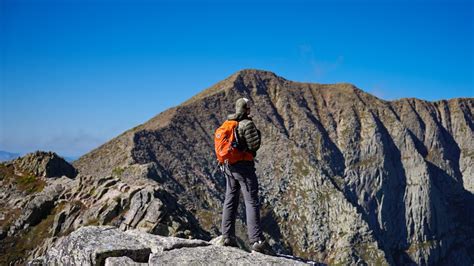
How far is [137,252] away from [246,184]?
3.99 meters

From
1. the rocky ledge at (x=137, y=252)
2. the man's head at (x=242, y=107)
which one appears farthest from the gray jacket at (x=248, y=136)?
the rocky ledge at (x=137, y=252)

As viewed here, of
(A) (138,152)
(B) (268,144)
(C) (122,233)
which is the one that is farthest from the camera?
(B) (268,144)

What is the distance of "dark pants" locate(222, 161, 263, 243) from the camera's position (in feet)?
48.5

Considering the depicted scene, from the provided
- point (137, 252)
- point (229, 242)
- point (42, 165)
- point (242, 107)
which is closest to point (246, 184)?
point (229, 242)

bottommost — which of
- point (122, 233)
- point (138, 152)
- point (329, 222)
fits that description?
point (329, 222)

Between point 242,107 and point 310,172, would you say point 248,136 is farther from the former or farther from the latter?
point 310,172

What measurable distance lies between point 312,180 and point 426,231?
61.1 metres

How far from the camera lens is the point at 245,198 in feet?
48.7

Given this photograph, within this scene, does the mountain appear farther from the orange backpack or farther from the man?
the orange backpack

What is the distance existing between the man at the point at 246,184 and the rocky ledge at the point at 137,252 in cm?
70

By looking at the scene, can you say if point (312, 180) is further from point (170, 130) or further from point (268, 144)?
point (170, 130)

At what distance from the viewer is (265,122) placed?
550ft

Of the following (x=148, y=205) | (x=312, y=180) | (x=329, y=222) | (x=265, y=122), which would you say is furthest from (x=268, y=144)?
(x=148, y=205)

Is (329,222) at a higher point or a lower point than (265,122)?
lower
